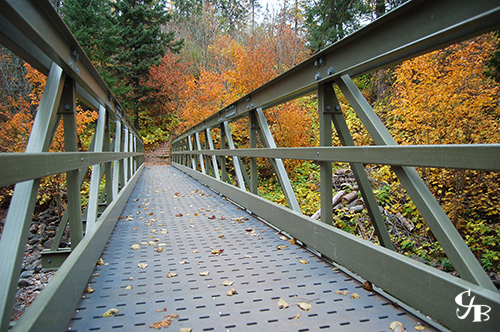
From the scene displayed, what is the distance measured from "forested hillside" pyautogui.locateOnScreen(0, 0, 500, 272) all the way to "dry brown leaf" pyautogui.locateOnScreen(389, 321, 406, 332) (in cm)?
410

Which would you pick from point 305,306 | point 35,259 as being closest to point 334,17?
point 35,259

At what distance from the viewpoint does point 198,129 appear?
8.12m

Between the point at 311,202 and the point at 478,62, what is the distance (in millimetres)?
4298

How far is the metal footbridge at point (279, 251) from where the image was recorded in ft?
4.30

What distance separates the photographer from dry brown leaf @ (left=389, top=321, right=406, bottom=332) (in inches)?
59.5

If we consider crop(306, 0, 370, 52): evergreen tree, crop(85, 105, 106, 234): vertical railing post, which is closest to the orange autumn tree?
crop(85, 105, 106, 234): vertical railing post

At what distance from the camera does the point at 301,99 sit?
43.0 feet

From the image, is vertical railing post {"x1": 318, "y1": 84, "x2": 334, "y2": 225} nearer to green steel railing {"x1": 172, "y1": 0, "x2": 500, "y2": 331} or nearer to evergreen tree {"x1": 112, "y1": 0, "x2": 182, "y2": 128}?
green steel railing {"x1": 172, "y1": 0, "x2": 500, "y2": 331}

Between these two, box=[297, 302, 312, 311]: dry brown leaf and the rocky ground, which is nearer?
box=[297, 302, 312, 311]: dry brown leaf

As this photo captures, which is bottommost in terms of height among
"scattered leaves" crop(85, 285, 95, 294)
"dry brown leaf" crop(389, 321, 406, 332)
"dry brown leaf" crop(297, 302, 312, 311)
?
"scattered leaves" crop(85, 285, 95, 294)

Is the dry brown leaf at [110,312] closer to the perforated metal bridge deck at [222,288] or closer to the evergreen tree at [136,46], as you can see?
the perforated metal bridge deck at [222,288]

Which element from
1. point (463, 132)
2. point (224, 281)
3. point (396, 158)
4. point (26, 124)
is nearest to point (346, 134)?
point (396, 158)

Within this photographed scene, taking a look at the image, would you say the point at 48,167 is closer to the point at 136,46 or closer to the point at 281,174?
the point at 281,174

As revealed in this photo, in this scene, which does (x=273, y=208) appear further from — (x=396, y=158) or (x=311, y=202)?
(x=311, y=202)
